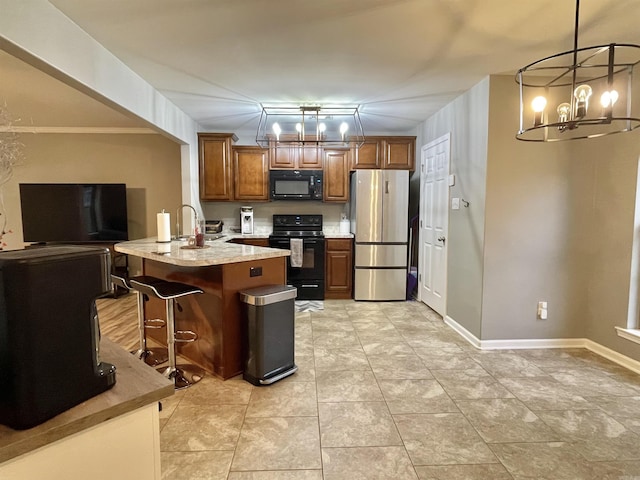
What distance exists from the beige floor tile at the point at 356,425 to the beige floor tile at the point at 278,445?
78 millimetres

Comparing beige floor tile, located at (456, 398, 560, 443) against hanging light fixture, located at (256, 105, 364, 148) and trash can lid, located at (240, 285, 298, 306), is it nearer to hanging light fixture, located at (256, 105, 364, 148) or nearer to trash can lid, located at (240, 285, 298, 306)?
trash can lid, located at (240, 285, 298, 306)

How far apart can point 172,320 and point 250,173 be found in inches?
118

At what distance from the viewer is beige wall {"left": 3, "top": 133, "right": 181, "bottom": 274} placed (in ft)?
16.8

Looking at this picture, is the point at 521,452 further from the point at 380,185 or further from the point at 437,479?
the point at 380,185

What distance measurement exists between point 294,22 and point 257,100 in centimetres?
166

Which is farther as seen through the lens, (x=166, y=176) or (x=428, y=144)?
(x=166, y=176)

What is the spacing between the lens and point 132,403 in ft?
2.68

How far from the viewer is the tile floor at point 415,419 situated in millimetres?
1763

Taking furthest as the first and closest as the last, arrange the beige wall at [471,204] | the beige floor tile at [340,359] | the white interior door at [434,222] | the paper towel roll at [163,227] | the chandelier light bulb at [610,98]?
1. the white interior door at [434,222]
2. the beige wall at [471,204]
3. the paper towel roll at [163,227]
4. the beige floor tile at [340,359]
5. the chandelier light bulb at [610,98]

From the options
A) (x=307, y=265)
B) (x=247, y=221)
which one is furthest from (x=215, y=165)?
(x=307, y=265)

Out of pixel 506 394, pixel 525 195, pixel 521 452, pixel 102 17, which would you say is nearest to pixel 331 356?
pixel 506 394

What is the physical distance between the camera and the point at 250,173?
5.12m

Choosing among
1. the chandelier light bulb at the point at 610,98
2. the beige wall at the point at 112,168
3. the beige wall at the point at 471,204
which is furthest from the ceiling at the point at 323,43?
the beige wall at the point at 112,168

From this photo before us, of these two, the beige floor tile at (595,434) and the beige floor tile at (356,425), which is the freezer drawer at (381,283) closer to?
the beige floor tile at (356,425)
